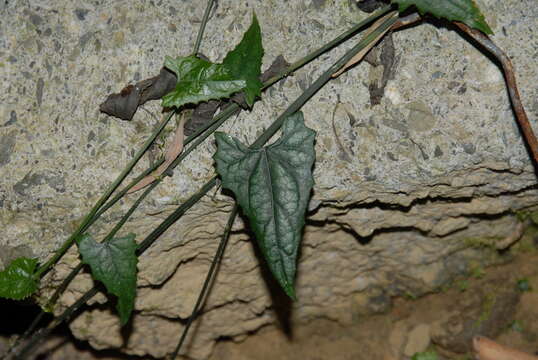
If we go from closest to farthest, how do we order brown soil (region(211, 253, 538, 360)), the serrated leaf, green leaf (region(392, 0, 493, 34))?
green leaf (region(392, 0, 493, 34)), the serrated leaf, brown soil (region(211, 253, 538, 360))

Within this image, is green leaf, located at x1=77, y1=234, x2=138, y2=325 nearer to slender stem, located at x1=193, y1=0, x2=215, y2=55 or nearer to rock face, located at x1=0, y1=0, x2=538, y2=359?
rock face, located at x1=0, y1=0, x2=538, y2=359

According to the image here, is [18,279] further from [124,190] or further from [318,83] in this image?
[318,83]

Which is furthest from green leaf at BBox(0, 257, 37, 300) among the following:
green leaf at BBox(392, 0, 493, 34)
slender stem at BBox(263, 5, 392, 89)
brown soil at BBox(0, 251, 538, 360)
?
green leaf at BBox(392, 0, 493, 34)

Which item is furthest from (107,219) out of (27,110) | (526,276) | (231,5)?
(526,276)

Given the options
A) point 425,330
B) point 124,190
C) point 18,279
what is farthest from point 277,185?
point 425,330

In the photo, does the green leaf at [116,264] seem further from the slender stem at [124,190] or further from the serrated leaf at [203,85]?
the serrated leaf at [203,85]

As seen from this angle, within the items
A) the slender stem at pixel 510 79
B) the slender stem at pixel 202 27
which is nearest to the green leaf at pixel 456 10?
the slender stem at pixel 510 79
